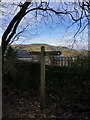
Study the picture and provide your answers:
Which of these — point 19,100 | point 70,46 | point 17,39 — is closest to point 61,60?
point 70,46

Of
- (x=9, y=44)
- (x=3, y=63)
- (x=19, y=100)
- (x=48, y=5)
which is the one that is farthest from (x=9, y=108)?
(x=48, y=5)

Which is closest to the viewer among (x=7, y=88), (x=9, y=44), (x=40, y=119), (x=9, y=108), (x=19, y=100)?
(x=40, y=119)

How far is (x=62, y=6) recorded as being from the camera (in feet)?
26.2

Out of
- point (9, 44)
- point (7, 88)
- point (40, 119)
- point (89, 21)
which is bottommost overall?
point (40, 119)

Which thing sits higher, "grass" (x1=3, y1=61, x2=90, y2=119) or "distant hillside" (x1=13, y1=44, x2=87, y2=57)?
"distant hillside" (x1=13, y1=44, x2=87, y2=57)

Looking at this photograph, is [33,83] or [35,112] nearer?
[35,112]

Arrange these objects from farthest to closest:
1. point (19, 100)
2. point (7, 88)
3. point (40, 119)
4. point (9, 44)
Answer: point (9, 44), point (7, 88), point (19, 100), point (40, 119)

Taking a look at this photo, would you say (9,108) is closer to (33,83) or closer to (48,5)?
(33,83)

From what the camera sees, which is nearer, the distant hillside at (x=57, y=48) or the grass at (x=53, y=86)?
the grass at (x=53, y=86)

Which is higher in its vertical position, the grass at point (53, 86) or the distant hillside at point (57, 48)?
the distant hillside at point (57, 48)

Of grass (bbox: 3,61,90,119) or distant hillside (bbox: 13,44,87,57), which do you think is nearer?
grass (bbox: 3,61,90,119)

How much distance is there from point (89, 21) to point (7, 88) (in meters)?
2.79

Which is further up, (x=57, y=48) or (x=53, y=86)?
(x=57, y=48)

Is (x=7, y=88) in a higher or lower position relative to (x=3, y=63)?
lower
